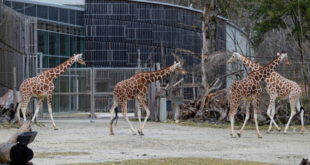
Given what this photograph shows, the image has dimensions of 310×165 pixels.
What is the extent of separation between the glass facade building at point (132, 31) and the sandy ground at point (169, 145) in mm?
19502

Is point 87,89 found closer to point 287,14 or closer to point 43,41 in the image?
point 287,14

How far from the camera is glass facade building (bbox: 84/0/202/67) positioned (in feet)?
137

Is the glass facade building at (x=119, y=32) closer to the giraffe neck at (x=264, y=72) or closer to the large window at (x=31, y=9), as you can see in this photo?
the large window at (x=31, y=9)

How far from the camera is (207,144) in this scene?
17062mm

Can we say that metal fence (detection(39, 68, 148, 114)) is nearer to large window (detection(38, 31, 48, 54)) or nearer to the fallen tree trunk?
large window (detection(38, 31, 48, 54))

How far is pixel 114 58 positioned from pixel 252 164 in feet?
96.9

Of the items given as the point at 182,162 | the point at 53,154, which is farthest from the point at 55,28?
the point at 182,162

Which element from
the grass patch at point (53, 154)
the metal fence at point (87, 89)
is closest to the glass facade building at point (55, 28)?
the metal fence at point (87, 89)

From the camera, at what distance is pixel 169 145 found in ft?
54.4

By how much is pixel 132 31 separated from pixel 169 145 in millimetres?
26208

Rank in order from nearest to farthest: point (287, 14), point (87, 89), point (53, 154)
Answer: point (53, 154) → point (87, 89) → point (287, 14)

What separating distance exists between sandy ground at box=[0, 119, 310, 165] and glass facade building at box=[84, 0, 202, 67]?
64.0ft

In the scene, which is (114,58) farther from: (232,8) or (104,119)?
(104,119)

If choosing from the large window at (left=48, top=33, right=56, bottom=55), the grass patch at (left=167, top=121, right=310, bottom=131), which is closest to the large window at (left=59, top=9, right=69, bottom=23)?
the large window at (left=48, top=33, right=56, bottom=55)
